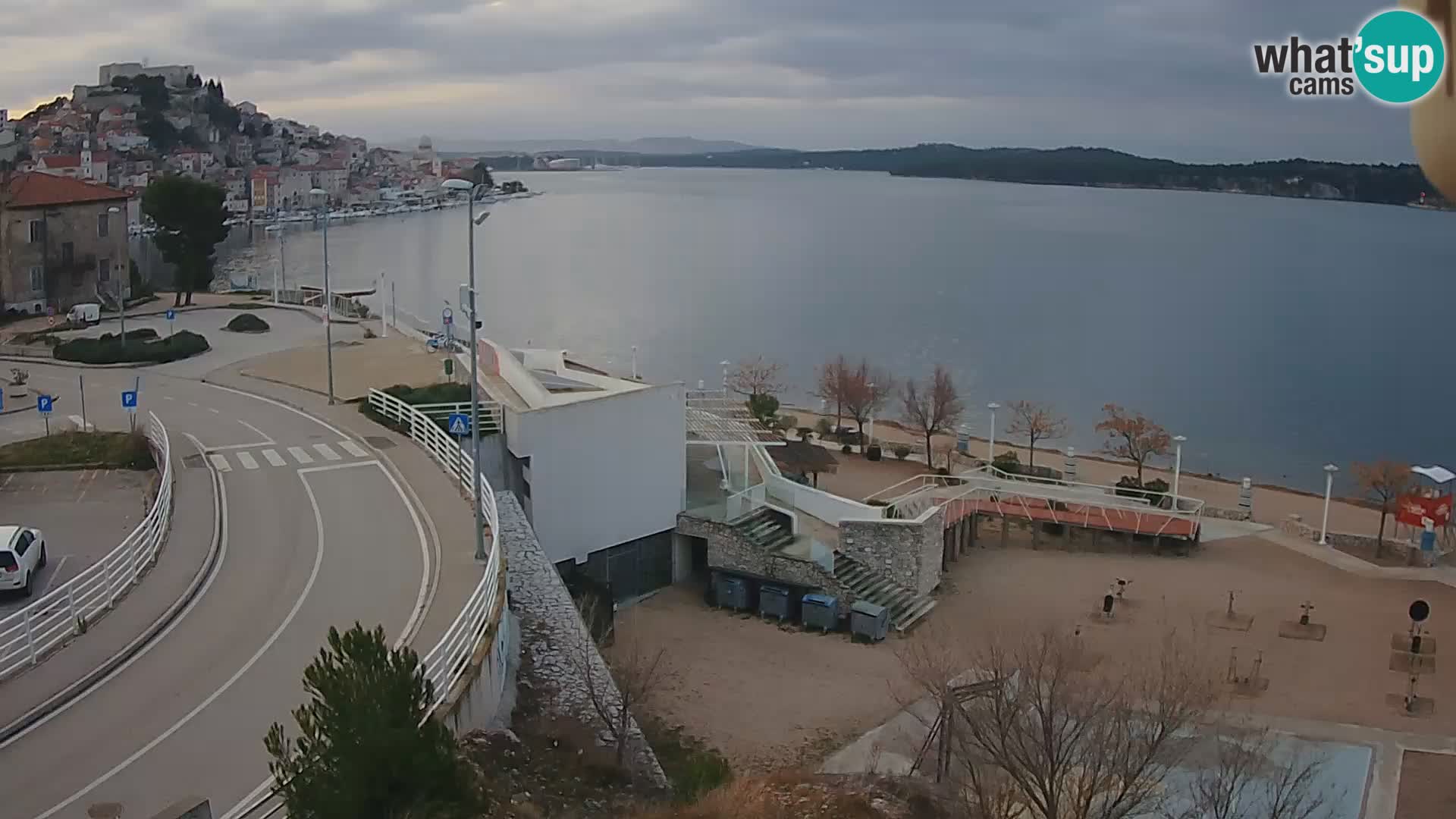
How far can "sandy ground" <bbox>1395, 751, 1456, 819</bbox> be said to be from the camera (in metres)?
15.2

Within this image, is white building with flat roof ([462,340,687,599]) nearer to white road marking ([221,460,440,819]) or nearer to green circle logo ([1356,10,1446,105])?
white road marking ([221,460,440,819])

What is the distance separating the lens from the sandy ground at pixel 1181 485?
36500 mm

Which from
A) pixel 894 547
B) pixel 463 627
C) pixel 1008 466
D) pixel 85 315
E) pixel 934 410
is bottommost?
pixel 1008 466

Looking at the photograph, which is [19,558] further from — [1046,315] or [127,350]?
[1046,315]

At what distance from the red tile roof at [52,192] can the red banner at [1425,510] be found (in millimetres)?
44214

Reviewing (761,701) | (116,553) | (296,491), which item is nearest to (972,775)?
(761,701)

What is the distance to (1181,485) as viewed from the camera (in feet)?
140

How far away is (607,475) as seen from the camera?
79.7 feet

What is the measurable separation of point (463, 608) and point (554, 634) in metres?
2.59

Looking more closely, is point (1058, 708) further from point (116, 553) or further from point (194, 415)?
point (194, 415)

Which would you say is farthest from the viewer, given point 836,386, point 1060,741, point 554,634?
point 836,386

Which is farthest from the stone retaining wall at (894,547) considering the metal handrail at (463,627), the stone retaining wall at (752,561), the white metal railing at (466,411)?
the metal handrail at (463,627)

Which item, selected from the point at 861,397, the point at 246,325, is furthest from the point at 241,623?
the point at 861,397

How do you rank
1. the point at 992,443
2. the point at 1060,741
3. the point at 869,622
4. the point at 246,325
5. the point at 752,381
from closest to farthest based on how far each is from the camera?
the point at 1060,741
the point at 869,622
the point at 992,443
the point at 246,325
the point at 752,381
